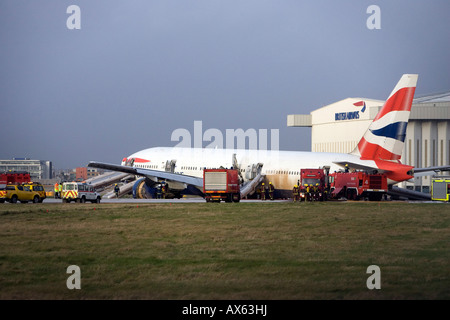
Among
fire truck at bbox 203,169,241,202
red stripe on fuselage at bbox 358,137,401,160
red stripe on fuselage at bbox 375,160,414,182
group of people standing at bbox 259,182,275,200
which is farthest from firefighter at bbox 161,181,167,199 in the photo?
red stripe on fuselage at bbox 375,160,414,182

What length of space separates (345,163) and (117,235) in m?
37.7

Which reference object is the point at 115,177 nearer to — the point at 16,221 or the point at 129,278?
the point at 16,221

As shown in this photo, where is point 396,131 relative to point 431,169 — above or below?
above

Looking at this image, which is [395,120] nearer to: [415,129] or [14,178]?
[14,178]

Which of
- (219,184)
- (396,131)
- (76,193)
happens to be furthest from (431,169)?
(76,193)

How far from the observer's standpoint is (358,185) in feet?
192

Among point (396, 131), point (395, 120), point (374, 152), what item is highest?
point (395, 120)

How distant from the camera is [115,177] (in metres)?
81.9

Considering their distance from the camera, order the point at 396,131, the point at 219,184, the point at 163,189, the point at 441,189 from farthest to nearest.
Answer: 1. the point at 163,189
2. the point at 441,189
3. the point at 396,131
4. the point at 219,184

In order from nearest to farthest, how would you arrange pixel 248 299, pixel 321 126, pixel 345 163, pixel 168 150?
pixel 248 299 → pixel 345 163 → pixel 168 150 → pixel 321 126

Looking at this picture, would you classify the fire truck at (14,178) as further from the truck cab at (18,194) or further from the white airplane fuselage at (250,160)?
the truck cab at (18,194)

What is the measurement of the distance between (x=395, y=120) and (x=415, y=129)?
51.7 m
